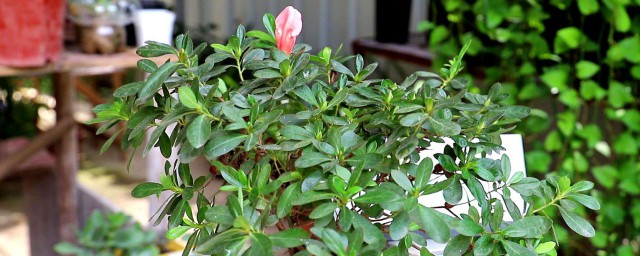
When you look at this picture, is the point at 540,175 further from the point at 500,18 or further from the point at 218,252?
the point at 218,252

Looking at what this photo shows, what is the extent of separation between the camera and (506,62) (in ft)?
6.19

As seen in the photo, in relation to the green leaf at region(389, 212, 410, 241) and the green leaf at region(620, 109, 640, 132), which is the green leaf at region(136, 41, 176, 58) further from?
the green leaf at region(620, 109, 640, 132)

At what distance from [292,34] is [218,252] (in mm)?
239

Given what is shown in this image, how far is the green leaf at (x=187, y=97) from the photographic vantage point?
575mm

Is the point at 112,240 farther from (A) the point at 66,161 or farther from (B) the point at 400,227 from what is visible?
(B) the point at 400,227

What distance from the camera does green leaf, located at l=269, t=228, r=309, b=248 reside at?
1.75ft

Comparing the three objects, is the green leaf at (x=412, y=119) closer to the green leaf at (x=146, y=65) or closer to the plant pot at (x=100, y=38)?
the green leaf at (x=146, y=65)

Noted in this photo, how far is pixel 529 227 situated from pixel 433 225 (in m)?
0.10

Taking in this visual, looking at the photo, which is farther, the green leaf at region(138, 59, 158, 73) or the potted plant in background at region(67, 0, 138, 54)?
the potted plant in background at region(67, 0, 138, 54)

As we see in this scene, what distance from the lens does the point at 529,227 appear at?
60 cm

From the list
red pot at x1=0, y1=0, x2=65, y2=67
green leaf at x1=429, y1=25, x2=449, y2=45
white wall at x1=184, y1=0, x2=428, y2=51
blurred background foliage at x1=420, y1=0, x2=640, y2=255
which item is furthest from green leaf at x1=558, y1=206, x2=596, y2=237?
white wall at x1=184, y1=0, x2=428, y2=51

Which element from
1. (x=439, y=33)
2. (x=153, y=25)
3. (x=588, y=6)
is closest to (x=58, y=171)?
(x=153, y=25)

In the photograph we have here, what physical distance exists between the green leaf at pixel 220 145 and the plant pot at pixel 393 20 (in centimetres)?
183

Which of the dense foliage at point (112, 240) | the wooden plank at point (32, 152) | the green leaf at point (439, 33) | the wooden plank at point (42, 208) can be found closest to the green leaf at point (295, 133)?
the green leaf at point (439, 33)
